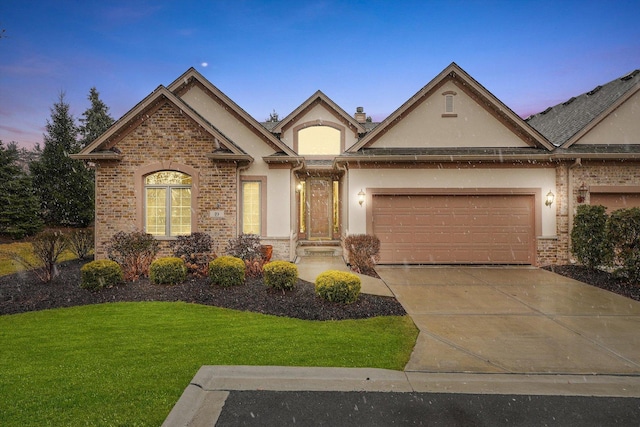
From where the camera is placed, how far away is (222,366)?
404 centimetres

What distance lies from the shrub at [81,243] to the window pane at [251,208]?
21.2 ft

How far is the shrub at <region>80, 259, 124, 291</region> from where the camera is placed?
7602mm

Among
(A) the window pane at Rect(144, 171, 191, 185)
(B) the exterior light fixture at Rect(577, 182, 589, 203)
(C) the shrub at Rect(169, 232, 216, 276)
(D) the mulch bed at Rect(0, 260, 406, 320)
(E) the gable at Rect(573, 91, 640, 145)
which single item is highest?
(E) the gable at Rect(573, 91, 640, 145)

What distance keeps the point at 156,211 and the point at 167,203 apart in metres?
0.47

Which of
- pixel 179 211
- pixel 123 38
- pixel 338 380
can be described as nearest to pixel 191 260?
pixel 179 211

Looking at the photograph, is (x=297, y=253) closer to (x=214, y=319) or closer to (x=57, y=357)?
(x=214, y=319)

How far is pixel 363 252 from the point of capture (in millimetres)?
10805

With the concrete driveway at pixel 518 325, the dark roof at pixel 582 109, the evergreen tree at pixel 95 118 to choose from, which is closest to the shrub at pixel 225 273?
the concrete driveway at pixel 518 325

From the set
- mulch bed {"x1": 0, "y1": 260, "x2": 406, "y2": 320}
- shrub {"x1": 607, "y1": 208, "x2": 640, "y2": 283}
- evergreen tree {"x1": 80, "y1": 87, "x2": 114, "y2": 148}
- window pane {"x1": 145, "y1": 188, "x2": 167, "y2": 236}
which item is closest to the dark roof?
shrub {"x1": 607, "y1": 208, "x2": 640, "y2": 283}

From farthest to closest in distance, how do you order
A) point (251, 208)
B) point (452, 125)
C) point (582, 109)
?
point (582, 109)
point (452, 125)
point (251, 208)

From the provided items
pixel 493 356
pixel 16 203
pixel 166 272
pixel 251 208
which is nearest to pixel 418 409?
pixel 493 356

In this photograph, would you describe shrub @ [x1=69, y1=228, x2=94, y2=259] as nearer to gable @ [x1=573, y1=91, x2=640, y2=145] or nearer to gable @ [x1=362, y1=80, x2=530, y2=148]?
gable @ [x1=362, y1=80, x2=530, y2=148]

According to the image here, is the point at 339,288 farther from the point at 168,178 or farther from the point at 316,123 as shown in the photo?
the point at 316,123

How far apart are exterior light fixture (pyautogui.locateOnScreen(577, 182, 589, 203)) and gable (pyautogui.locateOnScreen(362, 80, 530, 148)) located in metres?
2.28
